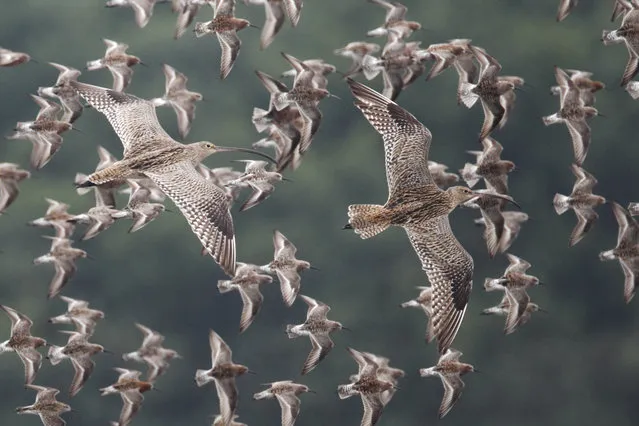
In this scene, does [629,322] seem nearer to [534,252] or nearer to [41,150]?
[534,252]

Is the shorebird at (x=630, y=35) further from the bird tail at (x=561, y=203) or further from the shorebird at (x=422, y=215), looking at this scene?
the shorebird at (x=422, y=215)

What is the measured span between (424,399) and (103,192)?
17.2m

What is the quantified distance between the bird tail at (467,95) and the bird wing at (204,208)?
3.34m

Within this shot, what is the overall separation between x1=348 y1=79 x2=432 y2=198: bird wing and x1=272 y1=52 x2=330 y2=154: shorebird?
233 cm

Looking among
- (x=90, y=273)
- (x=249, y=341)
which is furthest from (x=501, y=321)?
(x=90, y=273)

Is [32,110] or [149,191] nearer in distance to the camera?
[149,191]

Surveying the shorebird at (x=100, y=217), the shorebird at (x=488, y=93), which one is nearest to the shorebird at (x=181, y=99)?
the shorebird at (x=100, y=217)

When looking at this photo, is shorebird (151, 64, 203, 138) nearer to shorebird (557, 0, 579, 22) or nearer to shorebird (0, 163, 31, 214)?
shorebird (0, 163, 31, 214)

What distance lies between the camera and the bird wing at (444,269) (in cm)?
1209

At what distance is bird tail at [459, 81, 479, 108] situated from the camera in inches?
575

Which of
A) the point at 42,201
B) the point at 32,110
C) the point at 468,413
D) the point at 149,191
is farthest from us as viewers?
the point at 32,110

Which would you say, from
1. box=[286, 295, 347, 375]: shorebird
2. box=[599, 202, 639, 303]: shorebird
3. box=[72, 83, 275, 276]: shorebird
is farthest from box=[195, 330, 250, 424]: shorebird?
box=[599, 202, 639, 303]: shorebird

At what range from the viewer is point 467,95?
14719 mm

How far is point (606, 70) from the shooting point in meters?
33.2
